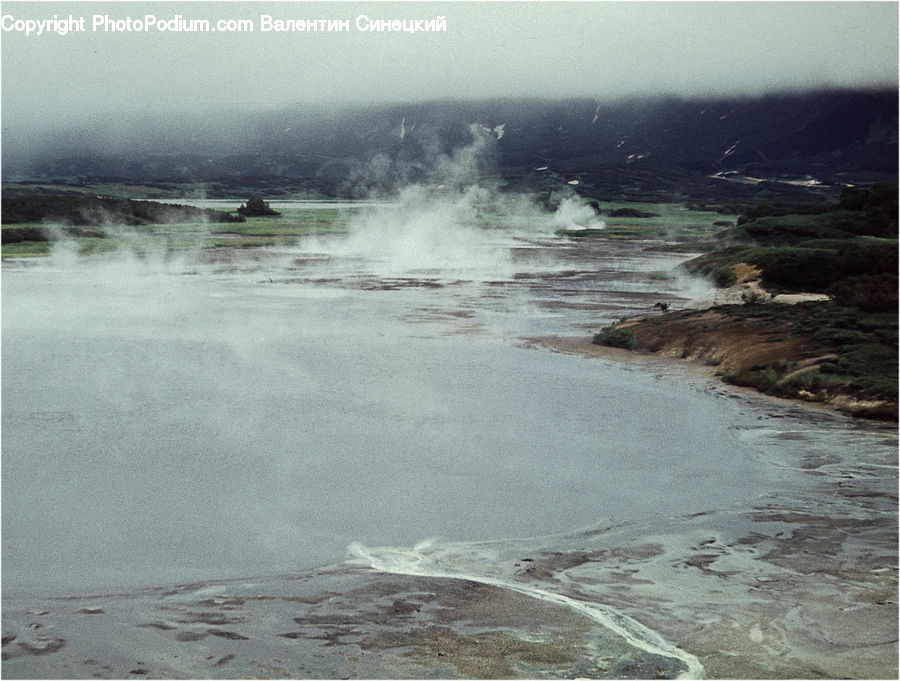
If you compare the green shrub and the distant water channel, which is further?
the green shrub

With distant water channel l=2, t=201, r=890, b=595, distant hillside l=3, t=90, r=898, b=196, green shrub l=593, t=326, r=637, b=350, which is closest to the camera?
distant water channel l=2, t=201, r=890, b=595

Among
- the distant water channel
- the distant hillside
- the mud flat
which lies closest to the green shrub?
the mud flat

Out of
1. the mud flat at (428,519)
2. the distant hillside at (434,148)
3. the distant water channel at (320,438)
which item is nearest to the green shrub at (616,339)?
the mud flat at (428,519)

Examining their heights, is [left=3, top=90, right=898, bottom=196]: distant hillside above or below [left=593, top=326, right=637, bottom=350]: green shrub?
above

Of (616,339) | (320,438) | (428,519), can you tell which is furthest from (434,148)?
(428,519)

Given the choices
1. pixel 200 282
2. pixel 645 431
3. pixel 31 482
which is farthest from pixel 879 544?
pixel 200 282

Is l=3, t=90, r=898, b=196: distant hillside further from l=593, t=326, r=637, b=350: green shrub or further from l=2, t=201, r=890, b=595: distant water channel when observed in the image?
l=593, t=326, r=637, b=350: green shrub
